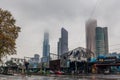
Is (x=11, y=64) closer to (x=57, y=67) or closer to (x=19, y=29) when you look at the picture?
(x=57, y=67)

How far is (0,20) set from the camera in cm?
2888

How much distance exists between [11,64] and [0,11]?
164342mm

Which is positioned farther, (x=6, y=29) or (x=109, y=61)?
(x=109, y=61)

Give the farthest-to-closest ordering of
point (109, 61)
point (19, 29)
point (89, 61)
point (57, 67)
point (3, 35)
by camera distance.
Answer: point (57, 67)
point (89, 61)
point (109, 61)
point (19, 29)
point (3, 35)

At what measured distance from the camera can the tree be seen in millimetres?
29130

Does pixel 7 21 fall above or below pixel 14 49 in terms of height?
above

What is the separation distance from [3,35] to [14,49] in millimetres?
2609

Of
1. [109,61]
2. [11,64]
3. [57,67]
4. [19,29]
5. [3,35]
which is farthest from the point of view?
[11,64]

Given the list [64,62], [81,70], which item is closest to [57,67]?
[64,62]

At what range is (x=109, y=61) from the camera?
10850 cm

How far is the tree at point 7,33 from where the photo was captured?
29.1 metres

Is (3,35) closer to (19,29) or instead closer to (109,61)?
(19,29)

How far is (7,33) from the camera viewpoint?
97.4 feet

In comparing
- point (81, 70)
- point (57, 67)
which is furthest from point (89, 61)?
point (57, 67)
